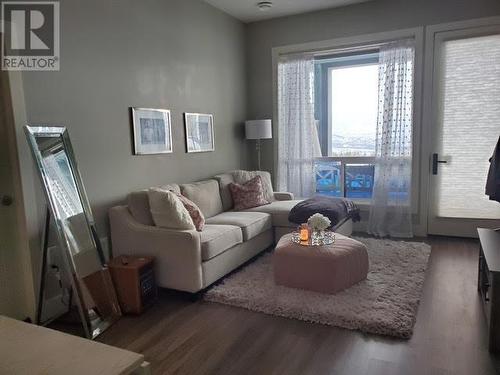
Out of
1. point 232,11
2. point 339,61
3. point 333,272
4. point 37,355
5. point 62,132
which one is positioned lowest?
point 333,272

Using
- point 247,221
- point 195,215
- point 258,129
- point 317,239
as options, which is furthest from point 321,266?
point 258,129

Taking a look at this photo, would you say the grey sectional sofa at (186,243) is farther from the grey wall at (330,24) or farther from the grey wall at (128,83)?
the grey wall at (330,24)

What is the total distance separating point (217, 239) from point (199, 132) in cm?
178

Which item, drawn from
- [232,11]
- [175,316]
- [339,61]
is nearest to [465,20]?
[339,61]

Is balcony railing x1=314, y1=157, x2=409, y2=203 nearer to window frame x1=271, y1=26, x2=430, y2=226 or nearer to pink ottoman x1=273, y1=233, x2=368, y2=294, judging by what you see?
window frame x1=271, y1=26, x2=430, y2=226

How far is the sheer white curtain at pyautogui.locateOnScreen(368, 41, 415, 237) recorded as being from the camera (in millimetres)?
4586

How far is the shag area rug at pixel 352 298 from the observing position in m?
2.55

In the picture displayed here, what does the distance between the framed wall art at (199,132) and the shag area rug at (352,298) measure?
5.24 ft

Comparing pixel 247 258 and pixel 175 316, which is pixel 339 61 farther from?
pixel 175 316

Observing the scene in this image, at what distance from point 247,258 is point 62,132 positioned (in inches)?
79.2

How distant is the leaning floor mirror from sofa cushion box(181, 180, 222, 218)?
45.5 inches

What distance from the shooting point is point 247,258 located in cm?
375

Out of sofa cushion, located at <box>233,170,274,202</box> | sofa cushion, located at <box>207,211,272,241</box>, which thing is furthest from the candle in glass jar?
sofa cushion, located at <box>233,170,274,202</box>

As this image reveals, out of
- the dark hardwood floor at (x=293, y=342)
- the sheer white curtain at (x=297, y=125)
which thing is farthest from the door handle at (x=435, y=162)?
the dark hardwood floor at (x=293, y=342)
